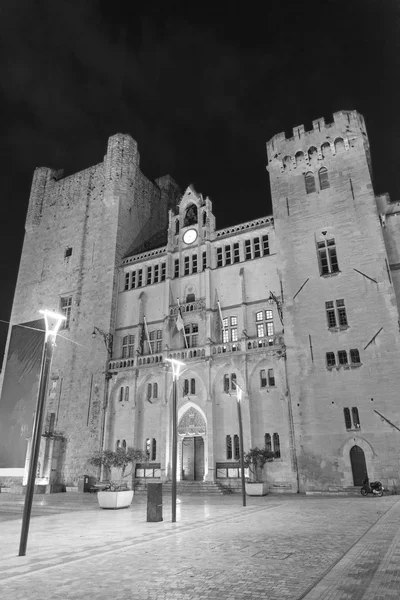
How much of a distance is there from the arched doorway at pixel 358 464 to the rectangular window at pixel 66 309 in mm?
29150

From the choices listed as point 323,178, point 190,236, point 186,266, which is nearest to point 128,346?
point 186,266

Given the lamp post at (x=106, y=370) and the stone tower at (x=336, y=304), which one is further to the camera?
the lamp post at (x=106, y=370)

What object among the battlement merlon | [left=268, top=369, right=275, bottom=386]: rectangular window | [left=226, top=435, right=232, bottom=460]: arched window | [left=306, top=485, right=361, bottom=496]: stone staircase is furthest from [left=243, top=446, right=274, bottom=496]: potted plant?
the battlement merlon

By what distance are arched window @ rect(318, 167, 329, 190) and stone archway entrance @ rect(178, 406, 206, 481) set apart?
20794 millimetres

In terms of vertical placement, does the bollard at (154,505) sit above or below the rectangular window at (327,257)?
below

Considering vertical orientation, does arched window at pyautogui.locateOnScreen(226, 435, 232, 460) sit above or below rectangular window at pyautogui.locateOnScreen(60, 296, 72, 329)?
below

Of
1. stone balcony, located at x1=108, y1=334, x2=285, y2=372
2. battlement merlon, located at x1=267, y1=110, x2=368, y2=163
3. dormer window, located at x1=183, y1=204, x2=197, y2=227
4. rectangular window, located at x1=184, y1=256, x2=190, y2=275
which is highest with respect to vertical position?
battlement merlon, located at x1=267, y1=110, x2=368, y2=163

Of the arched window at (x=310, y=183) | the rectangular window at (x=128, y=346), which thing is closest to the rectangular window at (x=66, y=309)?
the rectangular window at (x=128, y=346)

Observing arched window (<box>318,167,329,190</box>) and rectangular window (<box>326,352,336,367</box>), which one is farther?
arched window (<box>318,167,329,190</box>)

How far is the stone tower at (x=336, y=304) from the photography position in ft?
87.1

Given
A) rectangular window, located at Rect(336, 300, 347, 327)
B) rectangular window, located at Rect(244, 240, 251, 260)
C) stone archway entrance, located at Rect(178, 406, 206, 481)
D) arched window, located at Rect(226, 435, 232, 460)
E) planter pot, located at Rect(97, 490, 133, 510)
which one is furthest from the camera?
rectangular window, located at Rect(244, 240, 251, 260)

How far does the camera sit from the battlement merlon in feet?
113

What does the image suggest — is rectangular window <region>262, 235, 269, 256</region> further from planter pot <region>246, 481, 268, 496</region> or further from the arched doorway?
planter pot <region>246, 481, 268, 496</region>

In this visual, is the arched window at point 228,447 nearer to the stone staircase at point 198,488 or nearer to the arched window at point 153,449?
the stone staircase at point 198,488
